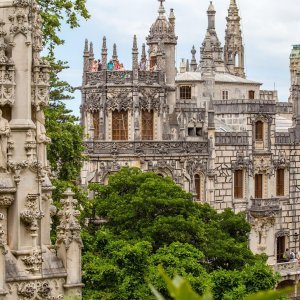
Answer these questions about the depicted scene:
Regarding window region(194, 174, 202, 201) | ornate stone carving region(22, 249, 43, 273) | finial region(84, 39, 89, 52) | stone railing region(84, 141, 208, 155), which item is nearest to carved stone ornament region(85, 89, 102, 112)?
stone railing region(84, 141, 208, 155)

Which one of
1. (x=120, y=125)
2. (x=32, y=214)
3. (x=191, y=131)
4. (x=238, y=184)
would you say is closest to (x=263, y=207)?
(x=238, y=184)

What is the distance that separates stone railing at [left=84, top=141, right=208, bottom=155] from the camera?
7544 cm

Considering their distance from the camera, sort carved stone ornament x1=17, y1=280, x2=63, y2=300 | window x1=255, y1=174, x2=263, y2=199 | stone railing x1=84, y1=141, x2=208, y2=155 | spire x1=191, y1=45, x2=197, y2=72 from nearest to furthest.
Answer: carved stone ornament x1=17, y1=280, x2=63, y2=300 → stone railing x1=84, y1=141, x2=208, y2=155 → window x1=255, y1=174, x2=263, y2=199 → spire x1=191, y1=45, x2=197, y2=72

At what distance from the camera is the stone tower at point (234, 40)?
417ft

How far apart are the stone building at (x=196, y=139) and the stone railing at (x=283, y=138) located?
0.10 m

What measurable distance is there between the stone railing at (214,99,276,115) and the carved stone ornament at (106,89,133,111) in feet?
34.1

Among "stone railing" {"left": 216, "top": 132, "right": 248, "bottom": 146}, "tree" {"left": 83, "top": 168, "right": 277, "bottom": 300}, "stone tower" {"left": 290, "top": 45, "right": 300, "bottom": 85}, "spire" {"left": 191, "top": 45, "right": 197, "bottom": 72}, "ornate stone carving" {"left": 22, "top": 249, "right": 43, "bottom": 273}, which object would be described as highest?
"stone tower" {"left": 290, "top": 45, "right": 300, "bottom": 85}

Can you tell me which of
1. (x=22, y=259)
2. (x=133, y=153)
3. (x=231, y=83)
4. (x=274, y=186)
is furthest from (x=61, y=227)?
(x=231, y=83)

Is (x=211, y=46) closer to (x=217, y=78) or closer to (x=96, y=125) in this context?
(x=217, y=78)

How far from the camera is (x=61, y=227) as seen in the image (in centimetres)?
1981

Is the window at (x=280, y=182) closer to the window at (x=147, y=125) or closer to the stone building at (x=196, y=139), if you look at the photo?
the stone building at (x=196, y=139)

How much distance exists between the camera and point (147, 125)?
77.9 meters

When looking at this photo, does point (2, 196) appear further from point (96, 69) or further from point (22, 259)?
point (96, 69)

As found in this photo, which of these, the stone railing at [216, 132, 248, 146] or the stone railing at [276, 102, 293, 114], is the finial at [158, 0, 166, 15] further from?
the stone railing at [276, 102, 293, 114]
